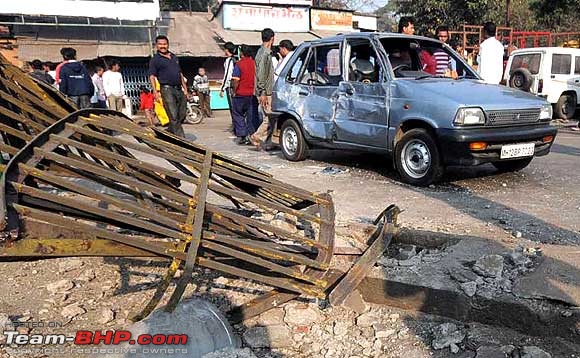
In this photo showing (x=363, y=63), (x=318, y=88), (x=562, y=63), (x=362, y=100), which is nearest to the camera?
(x=362, y=100)

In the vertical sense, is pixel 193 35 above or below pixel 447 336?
above

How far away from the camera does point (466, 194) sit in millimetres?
5219

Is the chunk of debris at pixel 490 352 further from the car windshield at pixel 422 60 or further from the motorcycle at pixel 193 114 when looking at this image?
the motorcycle at pixel 193 114

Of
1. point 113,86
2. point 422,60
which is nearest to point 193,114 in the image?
point 113,86

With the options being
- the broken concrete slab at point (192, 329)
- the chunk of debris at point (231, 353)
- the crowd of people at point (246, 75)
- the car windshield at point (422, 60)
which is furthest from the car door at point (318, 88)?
the chunk of debris at point (231, 353)

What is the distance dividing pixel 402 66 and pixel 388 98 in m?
0.63

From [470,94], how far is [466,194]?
3.63 ft

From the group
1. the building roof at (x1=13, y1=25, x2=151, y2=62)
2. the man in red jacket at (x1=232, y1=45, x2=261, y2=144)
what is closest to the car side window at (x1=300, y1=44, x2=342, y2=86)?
the man in red jacket at (x1=232, y1=45, x2=261, y2=144)

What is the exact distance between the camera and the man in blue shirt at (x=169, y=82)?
7.29 metres

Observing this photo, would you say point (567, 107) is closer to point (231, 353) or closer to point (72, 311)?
point (231, 353)

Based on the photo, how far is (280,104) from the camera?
24.5 ft

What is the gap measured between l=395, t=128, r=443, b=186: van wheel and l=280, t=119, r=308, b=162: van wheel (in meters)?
1.88

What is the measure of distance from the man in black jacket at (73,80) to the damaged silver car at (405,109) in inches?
155

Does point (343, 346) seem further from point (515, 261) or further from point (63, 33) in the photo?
point (63, 33)
